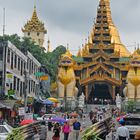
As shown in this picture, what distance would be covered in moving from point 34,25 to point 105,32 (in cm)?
4443

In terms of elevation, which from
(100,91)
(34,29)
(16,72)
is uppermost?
(34,29)

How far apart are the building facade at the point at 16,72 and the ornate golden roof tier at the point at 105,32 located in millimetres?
32768

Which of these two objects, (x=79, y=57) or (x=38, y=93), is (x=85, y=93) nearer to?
(x=79, y=57)

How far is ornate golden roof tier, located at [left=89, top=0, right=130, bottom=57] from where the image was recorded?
107 metres

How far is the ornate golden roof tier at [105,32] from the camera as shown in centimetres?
10656

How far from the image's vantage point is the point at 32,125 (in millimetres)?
21500

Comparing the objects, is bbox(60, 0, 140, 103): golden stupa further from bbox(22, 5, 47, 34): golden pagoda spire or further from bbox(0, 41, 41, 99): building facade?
bbox(22, 5, 47, 34): golden pagoda spire

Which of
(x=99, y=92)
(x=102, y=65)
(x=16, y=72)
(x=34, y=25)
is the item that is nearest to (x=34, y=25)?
(x=34, y=25)

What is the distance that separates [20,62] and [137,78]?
118 ft

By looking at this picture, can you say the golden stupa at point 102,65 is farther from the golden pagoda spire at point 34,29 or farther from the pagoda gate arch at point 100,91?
the golden pagoda spire at point 34,29

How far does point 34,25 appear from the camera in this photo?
14875 centimetres

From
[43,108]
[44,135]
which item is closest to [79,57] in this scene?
[43,108]

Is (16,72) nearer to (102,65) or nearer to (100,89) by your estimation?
(102,65)

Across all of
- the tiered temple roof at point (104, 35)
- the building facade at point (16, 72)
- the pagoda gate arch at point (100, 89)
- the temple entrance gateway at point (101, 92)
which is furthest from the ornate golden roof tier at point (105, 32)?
the building facade at point (16, 72)
